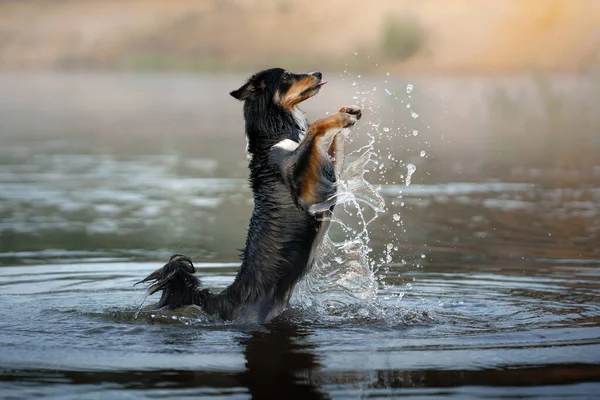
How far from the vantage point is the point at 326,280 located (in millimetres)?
8859

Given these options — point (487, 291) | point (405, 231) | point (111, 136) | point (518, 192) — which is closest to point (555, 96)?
point (111, 136)

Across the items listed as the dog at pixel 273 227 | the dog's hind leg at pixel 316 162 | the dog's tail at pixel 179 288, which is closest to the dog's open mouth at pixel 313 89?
the dog at pixel 273 227

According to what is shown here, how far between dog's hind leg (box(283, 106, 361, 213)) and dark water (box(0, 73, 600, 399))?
100 centimetres

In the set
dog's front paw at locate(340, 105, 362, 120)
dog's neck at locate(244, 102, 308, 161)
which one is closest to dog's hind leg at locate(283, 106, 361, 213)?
dog's front paw at locate(340, 105, 362, 120)

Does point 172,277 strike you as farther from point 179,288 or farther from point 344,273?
point 344,273

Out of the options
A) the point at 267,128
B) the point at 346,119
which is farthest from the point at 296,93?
the point at 346,119

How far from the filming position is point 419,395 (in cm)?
607

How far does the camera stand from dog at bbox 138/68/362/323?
7875 millimetres

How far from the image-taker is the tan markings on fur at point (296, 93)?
835 cm

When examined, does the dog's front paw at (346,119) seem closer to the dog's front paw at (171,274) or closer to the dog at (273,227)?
the dog at (273,227)

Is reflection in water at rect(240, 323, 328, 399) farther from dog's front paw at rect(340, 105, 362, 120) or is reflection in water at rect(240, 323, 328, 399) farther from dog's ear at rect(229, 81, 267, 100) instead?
dog's ear at rect(229, 81, 267, 100)

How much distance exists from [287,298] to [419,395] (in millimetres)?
2301

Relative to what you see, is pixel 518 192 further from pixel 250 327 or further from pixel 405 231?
pixel 250 327

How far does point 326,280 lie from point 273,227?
1.00 m
